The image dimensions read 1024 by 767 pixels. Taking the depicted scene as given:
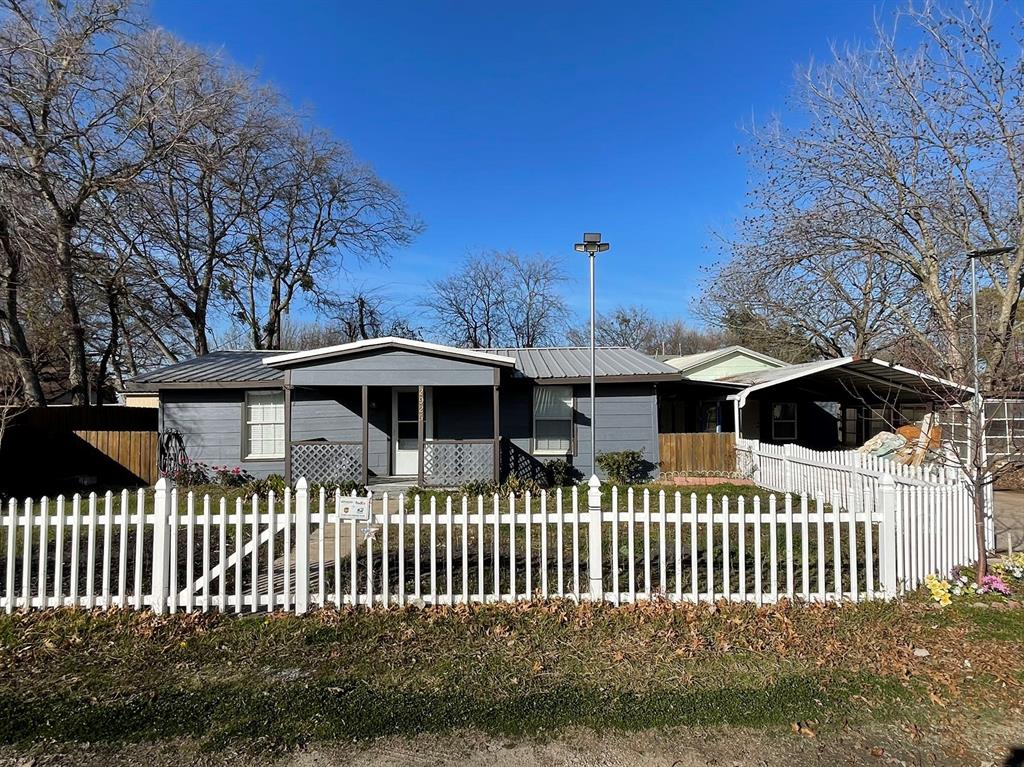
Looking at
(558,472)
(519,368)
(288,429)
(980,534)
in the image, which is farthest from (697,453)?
(288,429)

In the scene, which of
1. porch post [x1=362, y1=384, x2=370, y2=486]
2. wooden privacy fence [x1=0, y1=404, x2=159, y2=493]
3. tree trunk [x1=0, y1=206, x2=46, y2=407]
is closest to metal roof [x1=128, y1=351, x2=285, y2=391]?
wooden privacy fence [x1=0, y1=404, x2=159, y2=493]

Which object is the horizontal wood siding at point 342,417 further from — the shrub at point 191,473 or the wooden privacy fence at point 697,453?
the wooden privacy fence at point 697,453

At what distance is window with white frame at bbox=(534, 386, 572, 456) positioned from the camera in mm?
13523

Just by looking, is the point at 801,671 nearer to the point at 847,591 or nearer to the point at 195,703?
the point at 847,591

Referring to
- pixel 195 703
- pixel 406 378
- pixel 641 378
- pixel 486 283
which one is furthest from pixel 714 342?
pixel 195 703

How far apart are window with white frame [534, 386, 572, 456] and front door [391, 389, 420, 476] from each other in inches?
113

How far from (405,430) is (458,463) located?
84.3 inches

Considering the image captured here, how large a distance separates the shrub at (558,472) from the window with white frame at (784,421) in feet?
28.0

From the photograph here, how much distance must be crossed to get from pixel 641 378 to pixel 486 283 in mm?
28409

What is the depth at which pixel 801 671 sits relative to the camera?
3688mm

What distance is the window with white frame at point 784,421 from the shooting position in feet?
59.6

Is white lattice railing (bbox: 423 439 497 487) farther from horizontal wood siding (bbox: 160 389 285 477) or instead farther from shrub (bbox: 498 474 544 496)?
horizontal wood siding (bbox: 160 389 285 477)

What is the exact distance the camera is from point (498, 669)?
12.3 feet

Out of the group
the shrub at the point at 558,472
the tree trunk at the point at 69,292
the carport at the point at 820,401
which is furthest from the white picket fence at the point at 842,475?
the tree trunk at the point at 69,292
